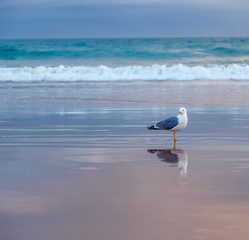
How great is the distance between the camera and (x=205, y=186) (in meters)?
4.63

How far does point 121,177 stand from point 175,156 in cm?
126

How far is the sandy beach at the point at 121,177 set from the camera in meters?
3.60

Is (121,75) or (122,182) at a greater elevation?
(121,75)

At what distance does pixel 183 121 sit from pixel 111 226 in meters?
3.52

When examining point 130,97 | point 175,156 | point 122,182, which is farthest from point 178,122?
point 130,97

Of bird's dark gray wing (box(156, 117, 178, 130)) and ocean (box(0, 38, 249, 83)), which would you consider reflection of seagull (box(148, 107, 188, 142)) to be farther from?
ocean (box(0, 38, 249, 83))

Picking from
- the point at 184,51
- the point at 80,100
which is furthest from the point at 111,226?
the point at 184,51

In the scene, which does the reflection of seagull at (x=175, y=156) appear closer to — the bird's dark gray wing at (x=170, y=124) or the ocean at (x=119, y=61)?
the bird's dark gray wing at (x=170, y=124)

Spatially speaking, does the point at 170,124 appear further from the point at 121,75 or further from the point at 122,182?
the point at 121,75

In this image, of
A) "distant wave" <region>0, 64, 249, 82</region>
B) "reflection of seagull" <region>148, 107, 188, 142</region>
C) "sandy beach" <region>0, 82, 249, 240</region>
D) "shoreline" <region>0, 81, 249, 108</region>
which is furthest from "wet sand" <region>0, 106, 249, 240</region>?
"distant wave" <region>0, 64, 249, 82</region>

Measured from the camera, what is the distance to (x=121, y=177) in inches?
197

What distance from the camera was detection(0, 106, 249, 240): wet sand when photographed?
141 inches

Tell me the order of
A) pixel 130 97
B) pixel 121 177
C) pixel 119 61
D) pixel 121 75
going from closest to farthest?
pixel 121 177 < pixel 130 97 < pixel 121 75 < pixel 119 61

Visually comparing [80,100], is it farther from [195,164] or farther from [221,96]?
[195,164]
